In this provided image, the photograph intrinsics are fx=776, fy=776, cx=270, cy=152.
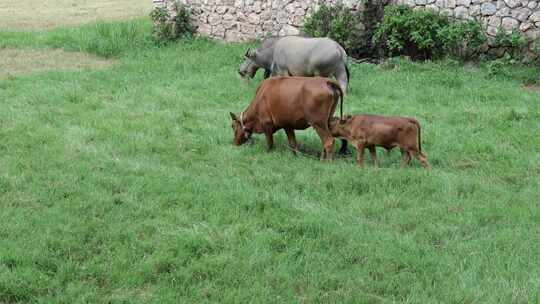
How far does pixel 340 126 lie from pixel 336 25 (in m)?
6.83

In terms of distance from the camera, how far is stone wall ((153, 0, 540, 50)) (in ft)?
48.8

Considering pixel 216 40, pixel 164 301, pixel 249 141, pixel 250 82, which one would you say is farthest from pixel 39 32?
pixel 164 301

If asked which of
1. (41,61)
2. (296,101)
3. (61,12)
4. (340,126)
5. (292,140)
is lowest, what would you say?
(61,12)

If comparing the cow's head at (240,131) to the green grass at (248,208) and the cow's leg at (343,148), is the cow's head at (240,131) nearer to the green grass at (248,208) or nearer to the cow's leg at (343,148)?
the green grass at (248,208)

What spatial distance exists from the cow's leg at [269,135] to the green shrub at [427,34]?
6.14 meters

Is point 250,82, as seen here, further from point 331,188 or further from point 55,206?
point 55,206

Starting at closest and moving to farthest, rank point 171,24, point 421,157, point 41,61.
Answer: point 421,157 → point 41,61 → point 171,24

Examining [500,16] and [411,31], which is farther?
[411,31]

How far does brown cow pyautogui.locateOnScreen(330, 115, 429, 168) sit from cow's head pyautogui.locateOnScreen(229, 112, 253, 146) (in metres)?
1.46

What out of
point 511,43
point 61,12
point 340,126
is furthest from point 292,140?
point 61,12

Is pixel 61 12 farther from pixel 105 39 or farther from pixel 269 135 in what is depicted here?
pixel 269 135

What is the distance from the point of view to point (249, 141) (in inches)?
401

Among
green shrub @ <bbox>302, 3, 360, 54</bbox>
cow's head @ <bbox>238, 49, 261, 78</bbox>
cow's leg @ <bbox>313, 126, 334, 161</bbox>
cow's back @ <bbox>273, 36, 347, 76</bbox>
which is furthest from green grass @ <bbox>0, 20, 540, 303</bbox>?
green shrub @ <bbox>302, 3, 360, 54</bbox>

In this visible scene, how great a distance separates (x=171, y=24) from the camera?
60.6ft
